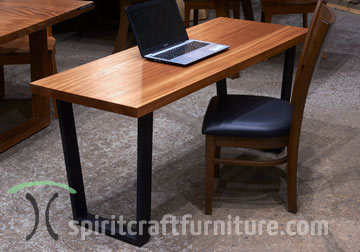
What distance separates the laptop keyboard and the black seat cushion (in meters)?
0.27

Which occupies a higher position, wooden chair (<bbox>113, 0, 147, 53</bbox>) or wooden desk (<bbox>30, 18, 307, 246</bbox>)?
wooden desk (<bbox>30, 18, 307, 246</bbox>)

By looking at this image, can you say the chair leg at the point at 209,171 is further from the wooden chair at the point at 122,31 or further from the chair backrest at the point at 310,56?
the wooden chair at the point at 122,31

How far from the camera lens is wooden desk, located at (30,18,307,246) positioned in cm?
209

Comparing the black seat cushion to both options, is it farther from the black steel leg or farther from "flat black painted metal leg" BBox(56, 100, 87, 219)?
"flat black painted metal leg" BBox(56, 100, 87, 219)

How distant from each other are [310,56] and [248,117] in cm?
38

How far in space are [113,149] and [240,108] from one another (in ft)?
2.95

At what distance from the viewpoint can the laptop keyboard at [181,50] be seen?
246cm

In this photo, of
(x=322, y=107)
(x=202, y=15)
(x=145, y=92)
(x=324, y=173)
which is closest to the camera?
(x=145, y=92)

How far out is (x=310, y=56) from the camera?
7.48 ft

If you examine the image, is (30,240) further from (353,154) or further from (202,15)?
(202,15)

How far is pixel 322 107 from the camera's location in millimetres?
3730

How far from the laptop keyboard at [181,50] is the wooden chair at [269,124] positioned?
280 mm

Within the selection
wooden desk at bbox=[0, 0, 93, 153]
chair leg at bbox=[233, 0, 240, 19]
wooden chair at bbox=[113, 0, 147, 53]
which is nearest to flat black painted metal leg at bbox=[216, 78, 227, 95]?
wooden desk at bbox=[0, 0, 93, 153]

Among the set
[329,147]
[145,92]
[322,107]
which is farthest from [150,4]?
[322,107]
